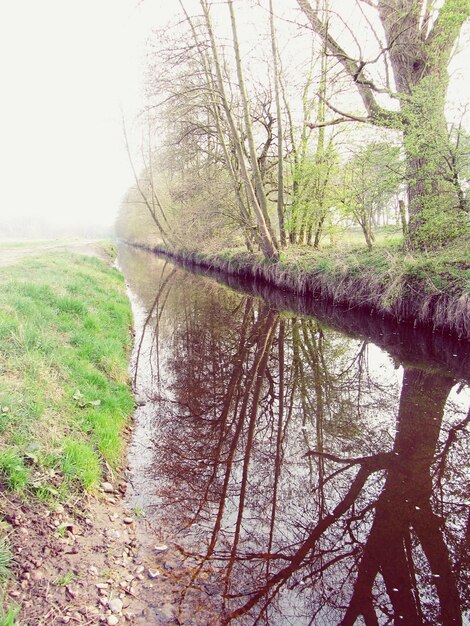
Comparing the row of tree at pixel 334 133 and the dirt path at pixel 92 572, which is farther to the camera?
the row of tree at pixel 334 133

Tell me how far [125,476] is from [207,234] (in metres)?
18.7

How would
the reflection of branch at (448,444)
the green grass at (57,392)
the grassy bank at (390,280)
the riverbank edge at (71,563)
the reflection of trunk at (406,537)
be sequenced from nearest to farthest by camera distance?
the riverbank edge at (71,563)
the reflection of trunk at (406,537)
the green grass at (57,392)
the reflection of branch at (448,444)
the grassy bank at (390,280)

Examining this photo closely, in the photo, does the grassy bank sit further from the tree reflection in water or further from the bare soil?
the bare soil

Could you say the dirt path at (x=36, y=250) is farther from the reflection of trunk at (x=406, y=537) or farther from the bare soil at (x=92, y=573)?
the reflection of trunk at (x=406, y=537)

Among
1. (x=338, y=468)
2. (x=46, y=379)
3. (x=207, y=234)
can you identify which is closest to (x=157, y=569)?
(x=338, y=468)

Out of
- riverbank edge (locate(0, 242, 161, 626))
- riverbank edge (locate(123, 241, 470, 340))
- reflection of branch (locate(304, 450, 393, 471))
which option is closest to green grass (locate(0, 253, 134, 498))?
riverbank edge (locate(0, 242, 161, 626))

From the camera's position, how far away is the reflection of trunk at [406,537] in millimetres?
2578

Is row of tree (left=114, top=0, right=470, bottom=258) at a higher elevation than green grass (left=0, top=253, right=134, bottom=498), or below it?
higher

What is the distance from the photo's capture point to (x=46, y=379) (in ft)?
14.1

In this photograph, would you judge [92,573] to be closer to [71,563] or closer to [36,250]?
[71,563]

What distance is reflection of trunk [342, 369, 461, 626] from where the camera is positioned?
2578 mm

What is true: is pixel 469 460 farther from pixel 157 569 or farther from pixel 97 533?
pixel 97 533

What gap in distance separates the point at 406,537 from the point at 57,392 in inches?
147

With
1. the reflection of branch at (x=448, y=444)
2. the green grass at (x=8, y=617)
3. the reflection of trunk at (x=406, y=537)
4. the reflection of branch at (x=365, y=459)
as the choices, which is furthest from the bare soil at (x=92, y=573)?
the reflection of branch at (x=448, y=444)
